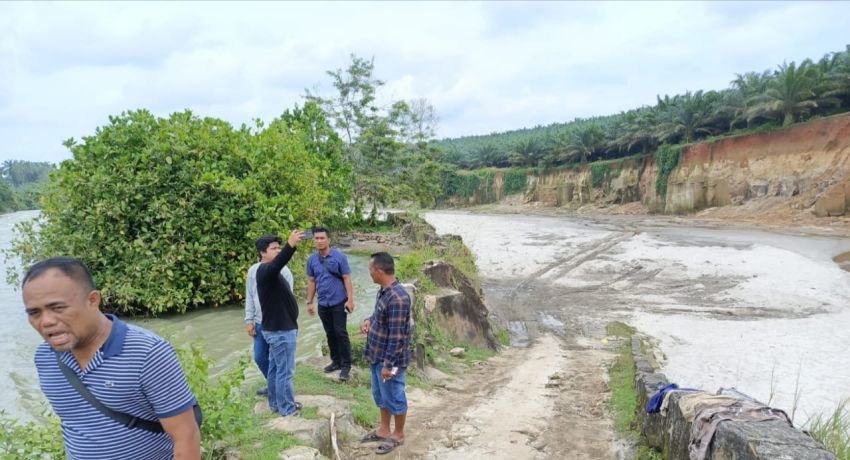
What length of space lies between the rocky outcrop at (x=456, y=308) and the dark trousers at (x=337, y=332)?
10.9ft

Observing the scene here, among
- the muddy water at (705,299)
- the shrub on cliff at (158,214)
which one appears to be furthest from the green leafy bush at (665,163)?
the shrub on cliff at (158,214)

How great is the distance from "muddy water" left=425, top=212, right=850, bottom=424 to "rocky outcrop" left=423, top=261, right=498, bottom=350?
6.35 ft

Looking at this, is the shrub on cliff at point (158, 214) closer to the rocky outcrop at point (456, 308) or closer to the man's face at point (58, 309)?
the rocky outcrop at point (456, 308)

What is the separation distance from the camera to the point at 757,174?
3716 centimetres

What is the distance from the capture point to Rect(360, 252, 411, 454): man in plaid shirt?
4918 millimetres

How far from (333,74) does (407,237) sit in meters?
12.4

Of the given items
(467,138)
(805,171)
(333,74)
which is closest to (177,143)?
(333,74)

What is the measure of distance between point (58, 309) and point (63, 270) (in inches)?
5.9

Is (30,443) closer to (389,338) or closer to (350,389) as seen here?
(389,338)

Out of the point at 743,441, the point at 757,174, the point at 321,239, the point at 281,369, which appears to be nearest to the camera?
the point at 743,441

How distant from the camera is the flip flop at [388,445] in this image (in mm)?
5066

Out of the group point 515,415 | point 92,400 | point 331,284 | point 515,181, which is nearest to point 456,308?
point 515,415

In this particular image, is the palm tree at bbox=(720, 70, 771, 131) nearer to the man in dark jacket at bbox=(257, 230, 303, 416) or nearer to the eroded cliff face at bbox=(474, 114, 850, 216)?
the eroded cliff face at bbox=(474, 114, 850, 216)

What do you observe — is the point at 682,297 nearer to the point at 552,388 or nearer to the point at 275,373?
the point at 552,388
